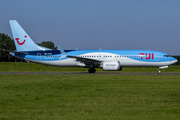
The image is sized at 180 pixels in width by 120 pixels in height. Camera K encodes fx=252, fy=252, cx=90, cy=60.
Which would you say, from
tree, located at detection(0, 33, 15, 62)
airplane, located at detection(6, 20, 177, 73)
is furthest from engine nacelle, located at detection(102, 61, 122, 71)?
tree, located at detection(0, 33, 15, 62)

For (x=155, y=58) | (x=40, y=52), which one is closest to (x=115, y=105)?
(x=155, y=58)

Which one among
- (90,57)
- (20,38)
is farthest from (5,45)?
(90,57)

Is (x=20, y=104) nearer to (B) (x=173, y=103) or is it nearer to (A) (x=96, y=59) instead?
(B) (x=173, y=103)

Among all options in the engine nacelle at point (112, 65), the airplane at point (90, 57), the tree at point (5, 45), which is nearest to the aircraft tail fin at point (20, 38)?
the airplane at point (90, 57)

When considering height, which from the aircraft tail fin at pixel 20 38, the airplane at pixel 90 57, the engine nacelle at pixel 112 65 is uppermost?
the aircraft tail fin at pixel 20 38

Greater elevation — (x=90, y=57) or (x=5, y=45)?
(x=5, y=45)

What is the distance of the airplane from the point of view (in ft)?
127

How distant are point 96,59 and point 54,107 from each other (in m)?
29.9

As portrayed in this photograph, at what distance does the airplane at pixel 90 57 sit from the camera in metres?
38.7

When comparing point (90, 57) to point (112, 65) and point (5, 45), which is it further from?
point (5, 45)

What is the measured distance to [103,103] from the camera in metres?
11.6

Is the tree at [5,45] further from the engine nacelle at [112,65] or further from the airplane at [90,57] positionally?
the engine nacelle at [112,65]

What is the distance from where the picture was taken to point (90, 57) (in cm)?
4072

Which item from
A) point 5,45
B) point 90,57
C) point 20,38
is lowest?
point 90,57
